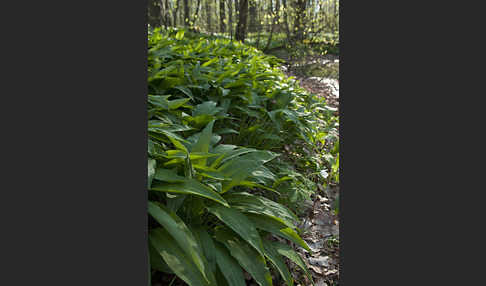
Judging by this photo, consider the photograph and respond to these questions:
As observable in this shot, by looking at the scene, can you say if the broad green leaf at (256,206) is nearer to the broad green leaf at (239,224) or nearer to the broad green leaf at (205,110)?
the broad green leaf at (239,224)

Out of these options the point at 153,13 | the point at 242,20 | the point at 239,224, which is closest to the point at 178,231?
the point at 239,224

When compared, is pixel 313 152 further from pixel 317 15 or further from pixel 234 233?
pixel 317 15

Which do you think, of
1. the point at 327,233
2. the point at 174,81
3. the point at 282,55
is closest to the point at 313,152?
the point at 327,233

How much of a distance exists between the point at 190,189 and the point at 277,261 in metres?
0.55

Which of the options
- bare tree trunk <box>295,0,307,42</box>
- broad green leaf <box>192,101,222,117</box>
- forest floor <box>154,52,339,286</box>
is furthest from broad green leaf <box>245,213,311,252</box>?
Result: bare tree trunk <box>295,0,307,42</box>

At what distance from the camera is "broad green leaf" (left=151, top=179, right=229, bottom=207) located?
1.32 metres

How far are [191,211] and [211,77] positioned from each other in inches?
75.4

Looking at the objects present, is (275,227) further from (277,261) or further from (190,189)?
(190,189)

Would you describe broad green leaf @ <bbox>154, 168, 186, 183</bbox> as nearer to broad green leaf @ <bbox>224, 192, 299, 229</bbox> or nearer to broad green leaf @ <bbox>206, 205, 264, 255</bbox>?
broad green leaf @ <bbox>206, 205, 264, 255</bbox>

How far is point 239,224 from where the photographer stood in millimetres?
1435

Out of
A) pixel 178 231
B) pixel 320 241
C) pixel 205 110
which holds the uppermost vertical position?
pixel 205 110

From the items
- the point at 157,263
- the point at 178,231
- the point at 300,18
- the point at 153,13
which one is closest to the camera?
the point at 178,231

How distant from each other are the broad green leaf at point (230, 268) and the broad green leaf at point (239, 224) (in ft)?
0.42

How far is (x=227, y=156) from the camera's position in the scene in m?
1.84
